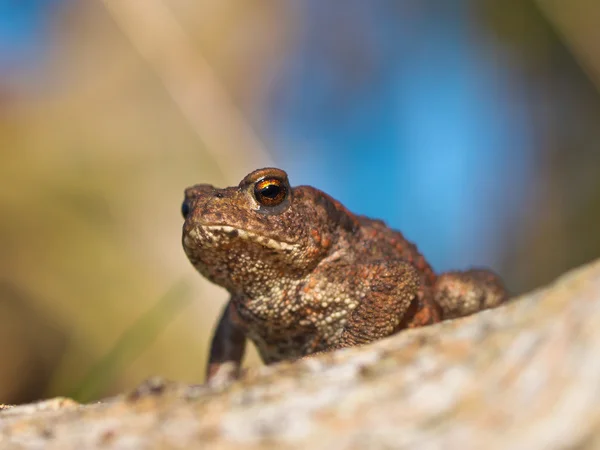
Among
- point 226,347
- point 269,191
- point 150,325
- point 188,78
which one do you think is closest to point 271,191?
point 269,191

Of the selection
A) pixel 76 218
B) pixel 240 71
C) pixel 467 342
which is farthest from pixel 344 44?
pixel 467 342

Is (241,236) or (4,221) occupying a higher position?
(4,221)

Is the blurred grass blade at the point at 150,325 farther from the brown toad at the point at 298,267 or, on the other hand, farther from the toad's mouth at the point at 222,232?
the toad's mouth at the point at 222,232

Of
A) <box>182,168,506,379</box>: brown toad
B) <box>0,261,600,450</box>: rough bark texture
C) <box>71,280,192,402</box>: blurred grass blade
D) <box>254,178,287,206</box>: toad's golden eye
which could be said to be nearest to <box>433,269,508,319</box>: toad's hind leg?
<box>182,168,506,379</box>: brown toad

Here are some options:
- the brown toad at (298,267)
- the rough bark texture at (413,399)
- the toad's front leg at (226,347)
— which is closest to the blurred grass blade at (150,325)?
the toad's front leg at (226,347)

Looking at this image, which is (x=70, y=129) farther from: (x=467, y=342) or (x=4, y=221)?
(x=467, y=342)

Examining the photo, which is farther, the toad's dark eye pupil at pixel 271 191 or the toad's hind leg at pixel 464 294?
the toad's hind leg at pixel 464 294

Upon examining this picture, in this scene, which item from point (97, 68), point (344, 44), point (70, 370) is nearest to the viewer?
point (70, 370)
